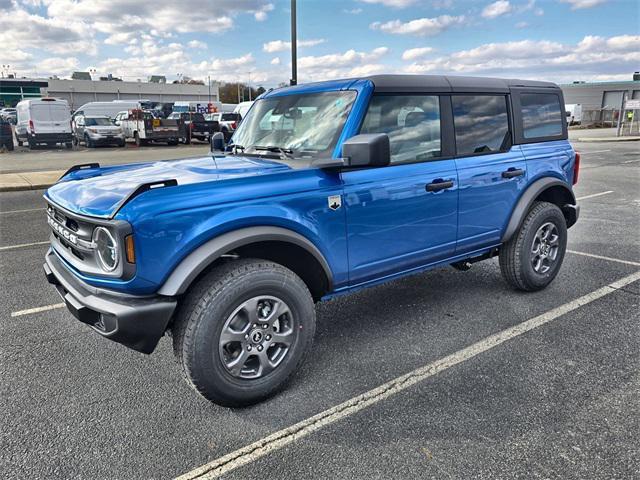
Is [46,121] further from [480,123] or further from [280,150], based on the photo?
[480,123]

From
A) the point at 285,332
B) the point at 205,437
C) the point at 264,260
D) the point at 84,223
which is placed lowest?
the point at 205,437

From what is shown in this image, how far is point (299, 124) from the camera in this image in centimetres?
365

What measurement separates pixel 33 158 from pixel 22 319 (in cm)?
1755

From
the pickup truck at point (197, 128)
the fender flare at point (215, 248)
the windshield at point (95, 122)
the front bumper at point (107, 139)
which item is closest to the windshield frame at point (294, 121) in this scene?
the fender flare at point (215, 248)

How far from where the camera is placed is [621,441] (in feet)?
8.16

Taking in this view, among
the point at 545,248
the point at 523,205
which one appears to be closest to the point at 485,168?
the point at 523,205

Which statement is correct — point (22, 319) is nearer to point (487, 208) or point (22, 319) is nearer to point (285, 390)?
point (285, 390)

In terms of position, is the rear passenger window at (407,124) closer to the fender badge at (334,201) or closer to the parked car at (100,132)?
the fender badge at (334,201)

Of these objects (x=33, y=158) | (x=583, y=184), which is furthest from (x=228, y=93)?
(x=583, y=184)

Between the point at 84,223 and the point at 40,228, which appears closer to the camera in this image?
the point at 84,223

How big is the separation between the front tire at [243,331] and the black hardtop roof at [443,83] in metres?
1.53

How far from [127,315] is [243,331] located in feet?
2.08

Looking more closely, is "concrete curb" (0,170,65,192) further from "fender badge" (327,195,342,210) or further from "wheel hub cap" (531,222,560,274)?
"wheel hub cap" (531,222,560,274)

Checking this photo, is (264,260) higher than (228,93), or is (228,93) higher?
(228,93)
